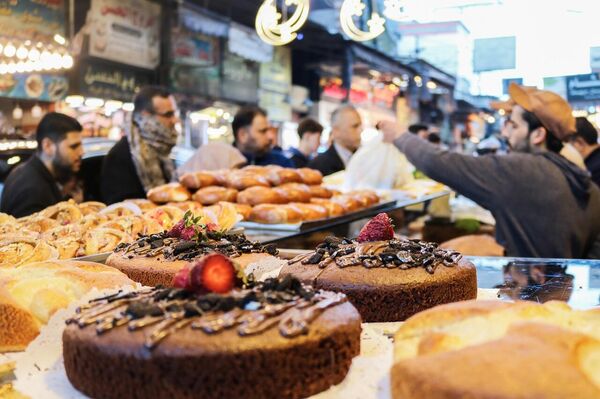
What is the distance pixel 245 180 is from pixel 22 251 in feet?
9.57

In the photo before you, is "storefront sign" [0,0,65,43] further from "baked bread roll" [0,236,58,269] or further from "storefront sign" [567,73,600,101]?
"storefront sign" [567,73,600,101]

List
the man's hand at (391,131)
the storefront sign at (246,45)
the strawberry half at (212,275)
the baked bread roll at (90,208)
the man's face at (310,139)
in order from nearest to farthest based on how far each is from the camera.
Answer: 1. the strawberry half at (212,275)
2. the baked bread roll at (90,208)
3. the man's hand at (391,131)
4. the man's face at (310,139)
5. the storefront sign at (246,45)

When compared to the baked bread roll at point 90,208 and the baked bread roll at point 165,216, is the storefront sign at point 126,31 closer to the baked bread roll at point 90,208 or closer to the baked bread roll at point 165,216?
the baked bread roll at point 90,208

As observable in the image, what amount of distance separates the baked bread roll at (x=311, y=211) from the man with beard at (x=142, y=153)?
132 cm

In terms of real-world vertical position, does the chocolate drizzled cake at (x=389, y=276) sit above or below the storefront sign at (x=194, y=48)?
below

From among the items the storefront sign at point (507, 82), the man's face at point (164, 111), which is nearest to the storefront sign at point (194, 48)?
the man's face at point (164, 111)

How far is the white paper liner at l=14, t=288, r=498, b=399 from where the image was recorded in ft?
4.68

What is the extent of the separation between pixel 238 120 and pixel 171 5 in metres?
4.09

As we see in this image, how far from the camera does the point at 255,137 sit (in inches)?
282

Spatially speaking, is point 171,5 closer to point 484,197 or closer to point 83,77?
point 83,77

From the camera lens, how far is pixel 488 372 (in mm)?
1083

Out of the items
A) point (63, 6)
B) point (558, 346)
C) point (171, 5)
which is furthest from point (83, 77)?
point (558, 346)

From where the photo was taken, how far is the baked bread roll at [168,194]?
4688 millimetres

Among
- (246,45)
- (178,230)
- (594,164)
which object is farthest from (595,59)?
(246,45)
